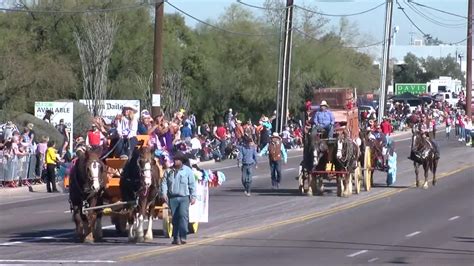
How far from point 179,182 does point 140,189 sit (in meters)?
0.81

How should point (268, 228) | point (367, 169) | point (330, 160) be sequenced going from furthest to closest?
point (367, 169), point (330, 160), point (268, 228)

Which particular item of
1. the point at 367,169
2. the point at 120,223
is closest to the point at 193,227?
the point at 120,223

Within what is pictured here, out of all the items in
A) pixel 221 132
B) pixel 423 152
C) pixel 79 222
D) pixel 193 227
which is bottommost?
pixel 193 227

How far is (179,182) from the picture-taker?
64.5ft

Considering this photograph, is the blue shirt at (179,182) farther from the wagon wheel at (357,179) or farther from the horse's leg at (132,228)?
the wagon wheel at (357,179)

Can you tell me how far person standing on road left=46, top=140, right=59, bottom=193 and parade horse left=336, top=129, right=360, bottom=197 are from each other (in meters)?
9.10

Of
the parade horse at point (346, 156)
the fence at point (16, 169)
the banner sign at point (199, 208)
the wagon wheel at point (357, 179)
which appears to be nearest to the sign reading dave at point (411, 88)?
the fence at point (16, 169)

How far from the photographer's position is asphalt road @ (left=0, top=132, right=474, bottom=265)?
18.5 m

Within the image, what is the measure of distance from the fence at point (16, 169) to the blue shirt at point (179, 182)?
49.8ft

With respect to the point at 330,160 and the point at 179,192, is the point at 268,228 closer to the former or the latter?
the point at 179,192

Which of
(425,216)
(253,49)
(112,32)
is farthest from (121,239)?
(253,49)

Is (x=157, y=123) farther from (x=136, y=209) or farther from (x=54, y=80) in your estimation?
(x=54, y=80)

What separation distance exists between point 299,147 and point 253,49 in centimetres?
2066

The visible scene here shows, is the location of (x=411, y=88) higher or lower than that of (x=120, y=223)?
higher
